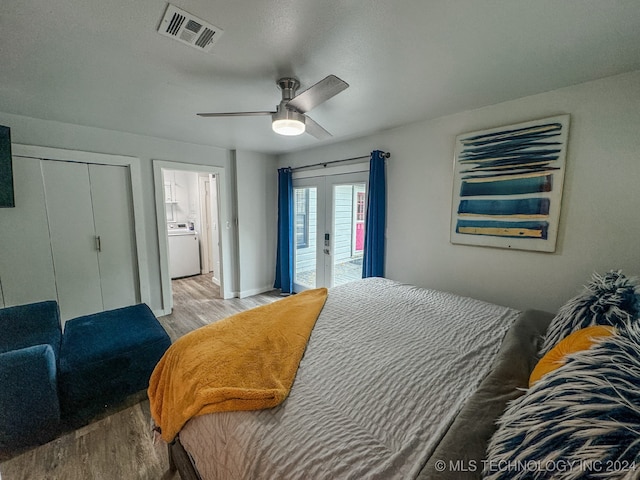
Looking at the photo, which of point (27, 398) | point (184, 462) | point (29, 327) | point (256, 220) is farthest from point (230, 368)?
point (256, 220)

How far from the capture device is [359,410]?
902mm

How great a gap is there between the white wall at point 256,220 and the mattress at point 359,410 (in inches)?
116

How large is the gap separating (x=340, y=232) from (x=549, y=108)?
8.10 ft

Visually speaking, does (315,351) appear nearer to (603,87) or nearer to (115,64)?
(115,64)

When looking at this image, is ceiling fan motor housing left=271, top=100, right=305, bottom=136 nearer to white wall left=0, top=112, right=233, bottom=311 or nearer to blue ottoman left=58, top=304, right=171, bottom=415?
blue ottoman left=58, top=304, right=171, bottom=415

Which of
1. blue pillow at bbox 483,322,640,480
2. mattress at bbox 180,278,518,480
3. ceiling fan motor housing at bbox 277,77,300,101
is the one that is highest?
ceiling fan motor housing at bbox 277,77,300,101

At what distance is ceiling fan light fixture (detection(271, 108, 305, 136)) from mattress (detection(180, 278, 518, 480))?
139cm

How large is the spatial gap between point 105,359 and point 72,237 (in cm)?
187

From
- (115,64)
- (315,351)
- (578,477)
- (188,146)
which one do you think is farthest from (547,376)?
(188,146)

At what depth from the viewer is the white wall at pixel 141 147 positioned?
2.50 meters

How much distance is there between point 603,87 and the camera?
1.72 m

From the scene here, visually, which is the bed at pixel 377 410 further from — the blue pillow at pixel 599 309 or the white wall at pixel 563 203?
the white wall at pixel 563 203

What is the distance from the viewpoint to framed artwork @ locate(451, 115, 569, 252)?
1.92m

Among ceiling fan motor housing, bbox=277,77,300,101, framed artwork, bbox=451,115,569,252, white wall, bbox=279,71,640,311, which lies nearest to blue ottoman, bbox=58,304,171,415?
ceiling fan motor housing, bbox=277,77,300,101
